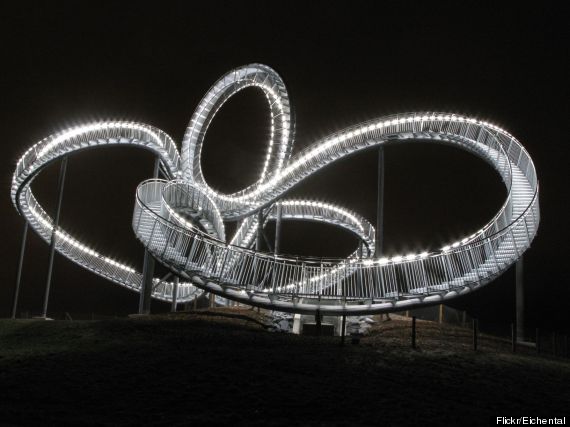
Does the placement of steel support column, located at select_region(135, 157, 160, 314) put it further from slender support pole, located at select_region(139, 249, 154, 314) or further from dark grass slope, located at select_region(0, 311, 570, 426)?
dark grass slope, located at select_region(0, 311, 570, 426)

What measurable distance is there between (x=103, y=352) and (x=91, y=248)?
2286 cm

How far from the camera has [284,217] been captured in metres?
35.8

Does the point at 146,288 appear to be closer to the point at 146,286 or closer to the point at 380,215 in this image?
the point at 146,286

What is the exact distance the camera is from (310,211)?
35.8m

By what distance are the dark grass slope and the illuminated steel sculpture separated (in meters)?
2.78

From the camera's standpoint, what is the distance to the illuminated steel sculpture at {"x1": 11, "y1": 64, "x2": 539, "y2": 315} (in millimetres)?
18906

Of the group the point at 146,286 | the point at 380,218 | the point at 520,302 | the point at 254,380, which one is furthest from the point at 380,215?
the point at 254,380

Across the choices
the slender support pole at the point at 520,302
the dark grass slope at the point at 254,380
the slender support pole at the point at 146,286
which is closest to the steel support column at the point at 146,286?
the slender support pole at the point at 146,286

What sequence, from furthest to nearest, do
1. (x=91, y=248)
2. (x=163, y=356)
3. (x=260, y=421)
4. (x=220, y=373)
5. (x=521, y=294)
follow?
(x=91, y=248)
(x=521, y=294)
(x=163, y=356)
(x=220, y=373)
(x=260, y=421)

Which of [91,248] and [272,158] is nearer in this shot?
[272,158]

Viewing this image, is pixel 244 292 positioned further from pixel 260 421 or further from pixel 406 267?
pixel 260 421

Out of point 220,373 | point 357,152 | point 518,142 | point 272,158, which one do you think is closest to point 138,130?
point 272,158

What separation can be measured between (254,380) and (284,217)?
24.5m

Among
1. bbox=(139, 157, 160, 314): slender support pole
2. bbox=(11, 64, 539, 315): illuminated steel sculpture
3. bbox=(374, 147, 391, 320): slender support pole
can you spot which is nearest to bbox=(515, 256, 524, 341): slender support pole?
bbox=(11, 64, 539, 315): illuminated steel sculpture
